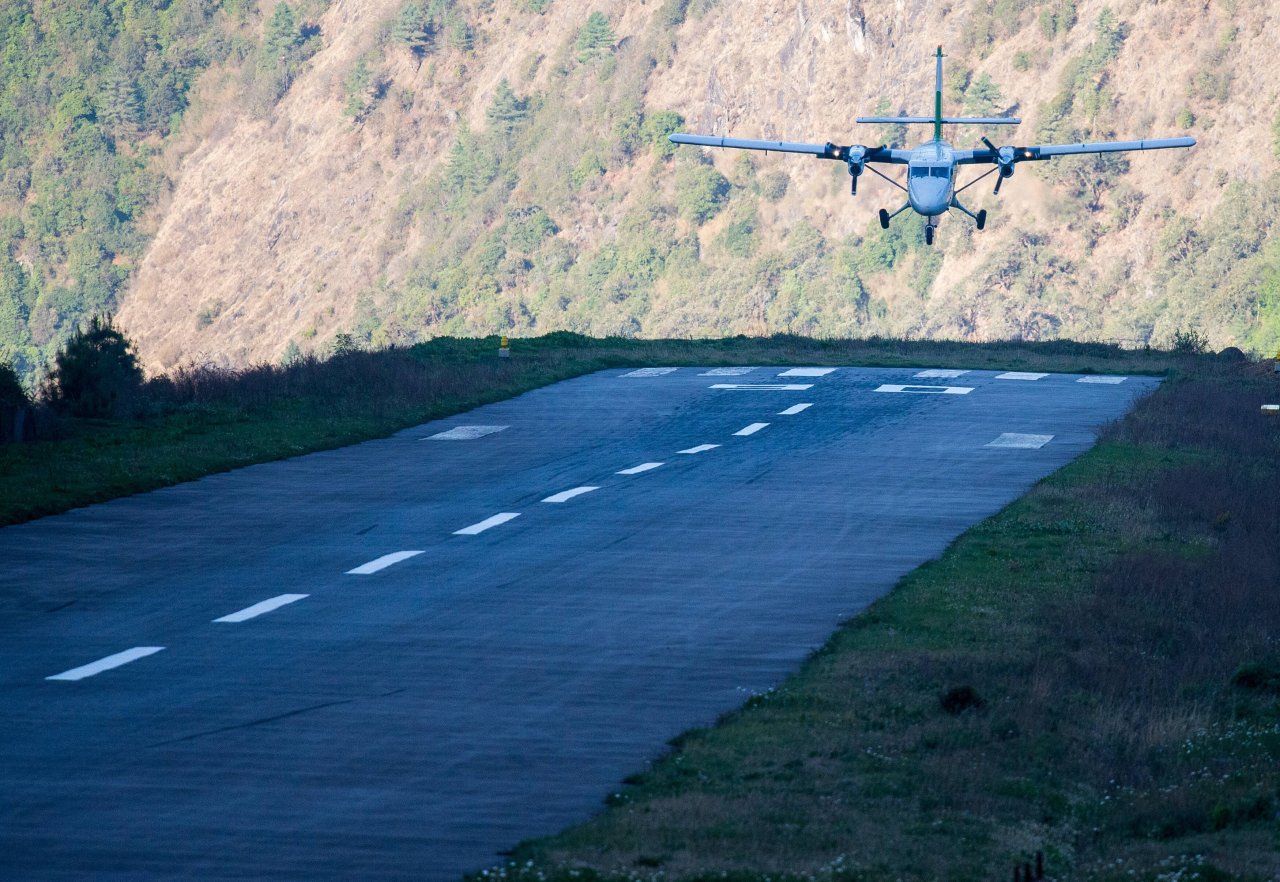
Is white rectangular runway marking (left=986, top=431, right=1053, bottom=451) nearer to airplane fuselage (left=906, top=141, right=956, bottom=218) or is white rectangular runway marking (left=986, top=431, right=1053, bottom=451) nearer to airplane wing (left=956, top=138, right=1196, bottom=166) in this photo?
airplane fuselage (left=906, top=141, right=956, bottom=218)

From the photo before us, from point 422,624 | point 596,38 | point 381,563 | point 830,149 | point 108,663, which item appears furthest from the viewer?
point 596,38

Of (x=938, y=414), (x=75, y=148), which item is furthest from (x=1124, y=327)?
(x=75, y=148)

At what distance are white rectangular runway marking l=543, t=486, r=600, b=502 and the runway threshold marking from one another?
762 inches

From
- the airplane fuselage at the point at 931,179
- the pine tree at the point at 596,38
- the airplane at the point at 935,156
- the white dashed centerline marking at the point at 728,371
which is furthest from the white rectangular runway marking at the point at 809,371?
the pine tree at the point at 596,38

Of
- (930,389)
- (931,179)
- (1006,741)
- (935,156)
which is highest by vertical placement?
(935,156)

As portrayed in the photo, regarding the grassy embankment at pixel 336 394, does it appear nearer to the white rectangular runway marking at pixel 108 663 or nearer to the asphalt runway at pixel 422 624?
the asphalt runway at pixel 422 624

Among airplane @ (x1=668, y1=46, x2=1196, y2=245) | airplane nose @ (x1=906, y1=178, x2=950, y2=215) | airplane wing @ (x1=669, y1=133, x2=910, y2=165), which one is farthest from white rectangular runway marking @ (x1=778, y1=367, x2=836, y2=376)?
airplane wing @ (x1=669, y1=133, x2=910, y2=165)

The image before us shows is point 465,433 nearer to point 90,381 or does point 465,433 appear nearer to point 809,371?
point 90,381

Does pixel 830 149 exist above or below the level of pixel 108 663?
above

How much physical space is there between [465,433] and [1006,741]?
2148 centimetres

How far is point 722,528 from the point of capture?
76.9 feet

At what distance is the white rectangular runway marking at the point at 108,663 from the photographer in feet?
48.9

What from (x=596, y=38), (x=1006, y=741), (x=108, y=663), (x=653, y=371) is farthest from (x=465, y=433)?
(x=596, y=38)

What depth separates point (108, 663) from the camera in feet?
50.5
